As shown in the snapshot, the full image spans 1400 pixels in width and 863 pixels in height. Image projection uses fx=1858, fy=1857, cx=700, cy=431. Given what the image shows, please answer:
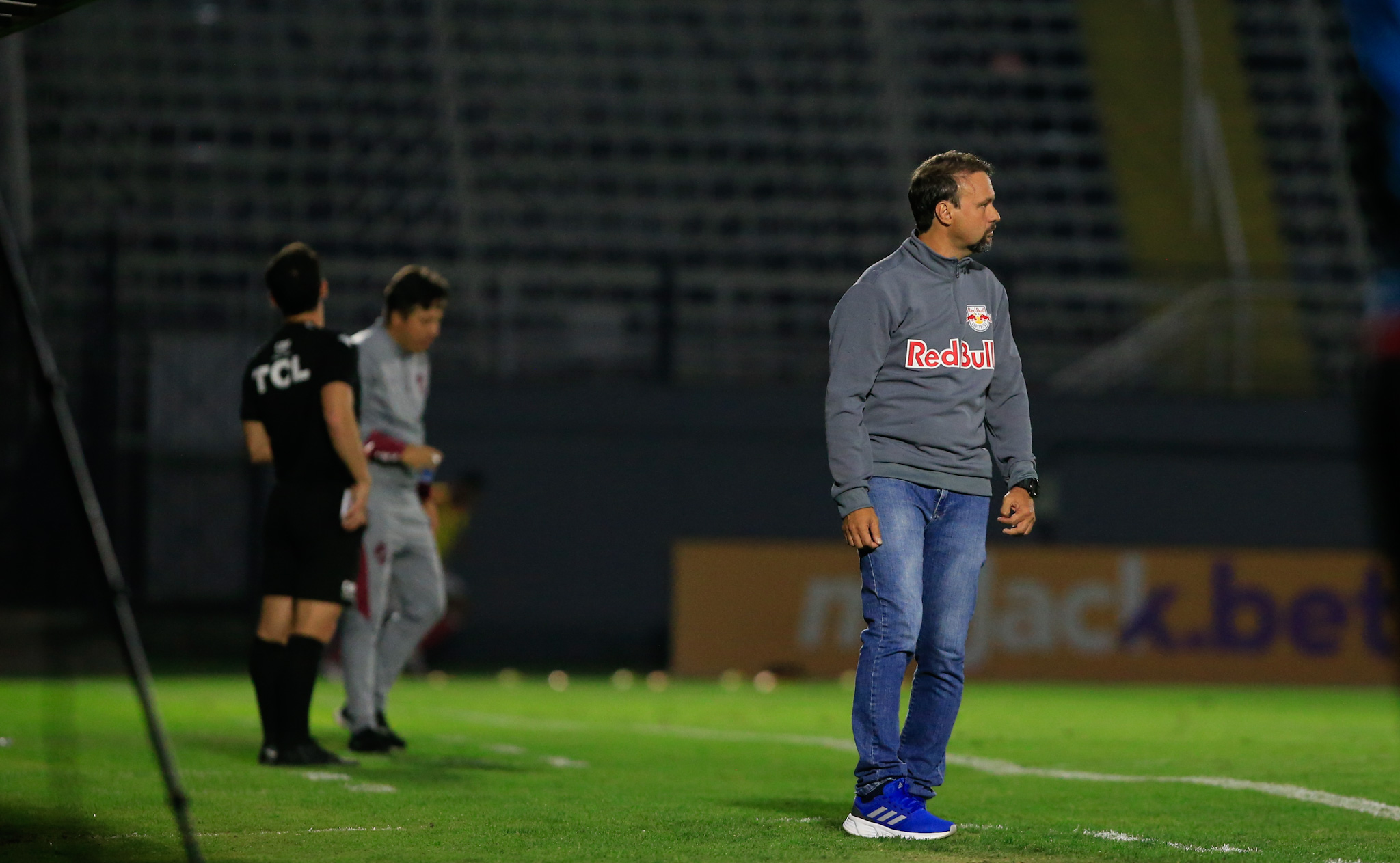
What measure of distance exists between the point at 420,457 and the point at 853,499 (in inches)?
114

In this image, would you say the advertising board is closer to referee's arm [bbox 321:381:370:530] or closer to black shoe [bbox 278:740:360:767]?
black shoe [bbox 278:740:360:767]

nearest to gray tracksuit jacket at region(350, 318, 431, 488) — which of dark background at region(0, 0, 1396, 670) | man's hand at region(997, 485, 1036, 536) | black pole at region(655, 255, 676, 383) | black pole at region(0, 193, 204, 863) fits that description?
man's hand at region(997, 485, 1036, 536)

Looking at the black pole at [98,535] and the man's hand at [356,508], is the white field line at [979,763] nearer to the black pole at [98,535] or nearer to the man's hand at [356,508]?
the man's hand at [356,508]

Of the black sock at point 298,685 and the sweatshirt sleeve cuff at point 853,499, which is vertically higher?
the sweatshirt sleeve cuff at point 853,499

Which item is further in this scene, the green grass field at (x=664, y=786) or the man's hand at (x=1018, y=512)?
the man's hand at (x=1018, y=512)

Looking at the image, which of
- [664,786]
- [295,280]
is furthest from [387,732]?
[295,280]

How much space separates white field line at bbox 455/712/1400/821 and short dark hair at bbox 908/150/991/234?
7.46ft

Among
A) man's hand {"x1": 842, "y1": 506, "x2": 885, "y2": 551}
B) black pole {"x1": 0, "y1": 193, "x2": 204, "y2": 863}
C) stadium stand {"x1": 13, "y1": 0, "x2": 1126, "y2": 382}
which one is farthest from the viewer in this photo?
stadium stand {"x1": 13, "y1": 0, "x2": 1126, "y2": 382}

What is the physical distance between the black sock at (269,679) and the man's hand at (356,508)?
0.54 m

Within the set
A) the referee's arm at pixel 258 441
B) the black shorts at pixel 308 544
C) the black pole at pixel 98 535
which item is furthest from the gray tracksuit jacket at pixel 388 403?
the black pole at pixel 98 535

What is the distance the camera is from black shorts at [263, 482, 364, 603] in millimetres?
6891

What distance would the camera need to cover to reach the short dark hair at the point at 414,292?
7.70 metres

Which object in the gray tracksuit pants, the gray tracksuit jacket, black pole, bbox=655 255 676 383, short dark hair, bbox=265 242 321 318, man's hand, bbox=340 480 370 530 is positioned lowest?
the gray tracksuit pants

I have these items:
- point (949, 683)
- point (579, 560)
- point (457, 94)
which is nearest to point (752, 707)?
point (579, 560)
